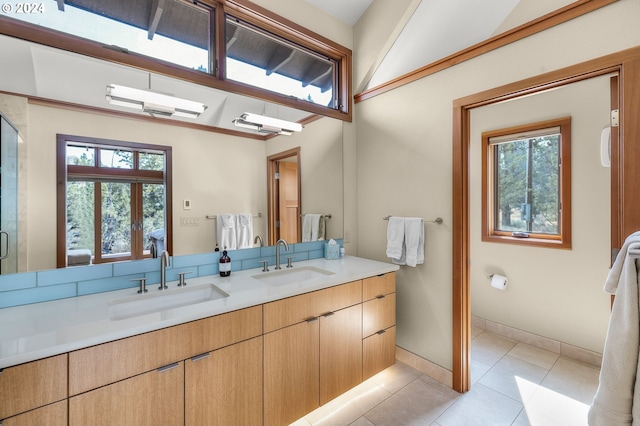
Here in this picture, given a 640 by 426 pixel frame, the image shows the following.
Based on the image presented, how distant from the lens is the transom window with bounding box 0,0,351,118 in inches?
56.8

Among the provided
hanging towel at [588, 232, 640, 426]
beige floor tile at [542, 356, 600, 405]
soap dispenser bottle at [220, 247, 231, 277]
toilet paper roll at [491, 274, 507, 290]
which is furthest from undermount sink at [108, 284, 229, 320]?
toilet paper roll at [491, 274, 507, 290]

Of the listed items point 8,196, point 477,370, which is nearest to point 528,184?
point 477,370

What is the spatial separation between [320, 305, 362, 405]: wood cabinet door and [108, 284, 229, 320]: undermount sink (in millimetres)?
689

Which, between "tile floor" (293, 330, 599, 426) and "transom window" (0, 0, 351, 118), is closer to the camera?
"transom window" (0, 0, 351, 118)

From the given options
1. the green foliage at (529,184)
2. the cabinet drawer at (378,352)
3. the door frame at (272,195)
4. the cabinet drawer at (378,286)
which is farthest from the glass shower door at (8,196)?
the green foliage at (529,184)

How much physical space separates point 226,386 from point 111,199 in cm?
114

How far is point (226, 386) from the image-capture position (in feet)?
4.18

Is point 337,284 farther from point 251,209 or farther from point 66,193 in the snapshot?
point 66,193

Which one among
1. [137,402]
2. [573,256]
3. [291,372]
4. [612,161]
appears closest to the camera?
[137,402]

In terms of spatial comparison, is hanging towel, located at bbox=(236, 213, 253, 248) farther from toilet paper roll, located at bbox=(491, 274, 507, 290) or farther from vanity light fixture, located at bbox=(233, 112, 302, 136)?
toilet paper roll, located at bbox=(491, 274, 507, 290)

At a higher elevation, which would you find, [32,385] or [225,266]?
[225,266]

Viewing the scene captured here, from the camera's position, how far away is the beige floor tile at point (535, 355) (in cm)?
225

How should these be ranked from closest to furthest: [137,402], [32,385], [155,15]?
[32,385] < [137,402] < [155,15]

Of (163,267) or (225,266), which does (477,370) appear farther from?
(163,267)
